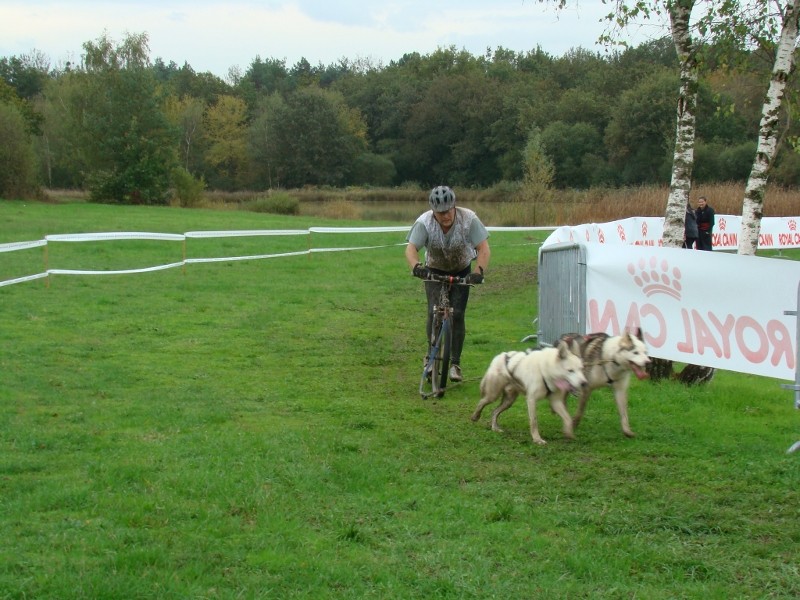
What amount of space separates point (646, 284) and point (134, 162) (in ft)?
177

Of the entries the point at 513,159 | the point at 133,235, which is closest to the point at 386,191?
the point at 513,159

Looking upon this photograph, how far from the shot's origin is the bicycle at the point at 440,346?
9.02 metres

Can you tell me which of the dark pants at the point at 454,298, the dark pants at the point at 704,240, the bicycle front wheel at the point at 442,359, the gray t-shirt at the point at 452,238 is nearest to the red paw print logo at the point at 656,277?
the gray t-shirt at the point at 452,238

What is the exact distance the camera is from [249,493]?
222 inches

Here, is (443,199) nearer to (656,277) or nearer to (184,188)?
(656,277)

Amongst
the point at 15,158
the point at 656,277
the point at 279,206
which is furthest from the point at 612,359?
the point at 15,158

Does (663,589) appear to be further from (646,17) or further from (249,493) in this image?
(646,17)

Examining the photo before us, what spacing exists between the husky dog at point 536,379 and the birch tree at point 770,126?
3.03m

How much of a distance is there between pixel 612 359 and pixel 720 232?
70.9ft

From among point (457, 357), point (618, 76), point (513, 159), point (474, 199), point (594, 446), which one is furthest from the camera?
point (513, 159)

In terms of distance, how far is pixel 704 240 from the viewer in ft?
72.9

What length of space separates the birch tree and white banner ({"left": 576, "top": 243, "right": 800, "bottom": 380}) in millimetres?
1048

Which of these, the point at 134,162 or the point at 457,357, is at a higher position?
the point at 134,162

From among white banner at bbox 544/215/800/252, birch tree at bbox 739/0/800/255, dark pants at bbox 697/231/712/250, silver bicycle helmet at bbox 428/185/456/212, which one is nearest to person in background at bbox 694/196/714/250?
dark pants at bbox 697/231/712/250
